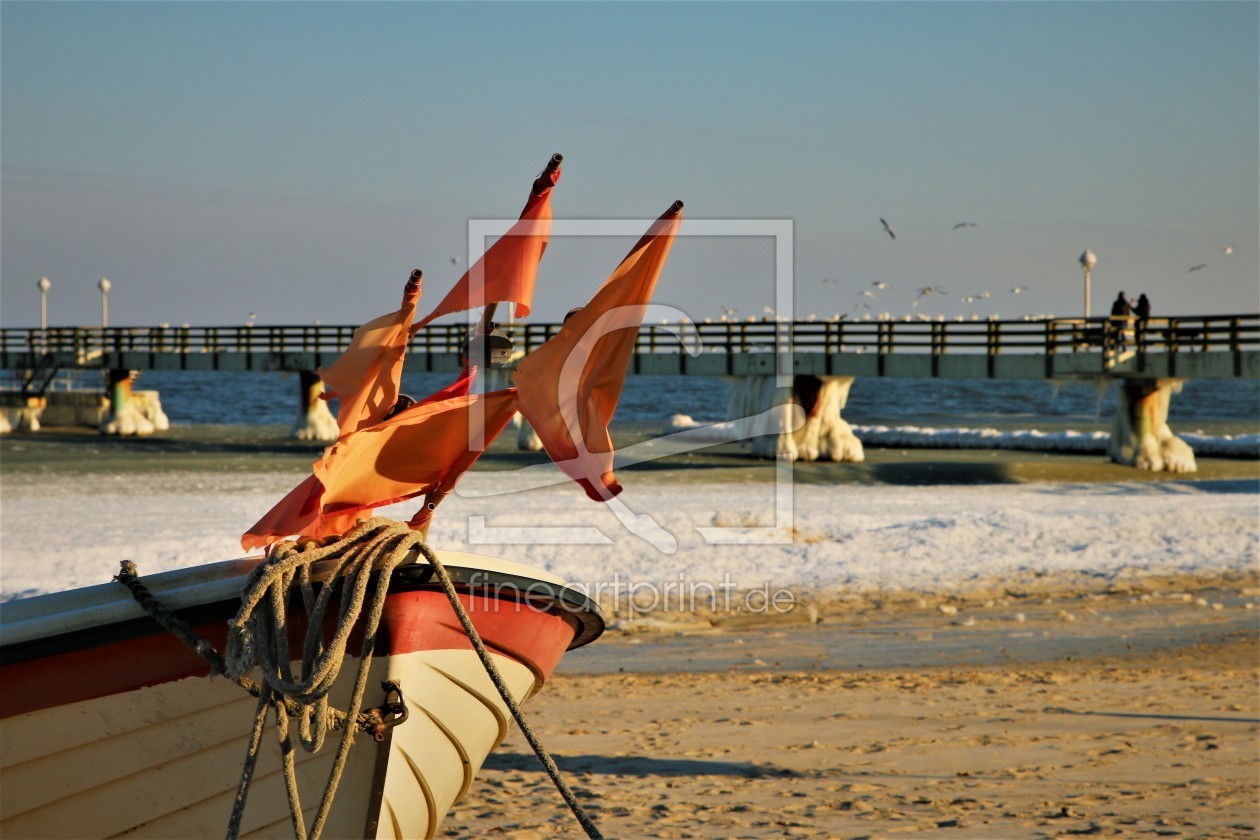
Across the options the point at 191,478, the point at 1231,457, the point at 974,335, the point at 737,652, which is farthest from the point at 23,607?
the point at 1231,457

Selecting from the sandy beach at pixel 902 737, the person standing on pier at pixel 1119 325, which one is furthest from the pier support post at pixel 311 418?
the sandy beach at pixel 902 737

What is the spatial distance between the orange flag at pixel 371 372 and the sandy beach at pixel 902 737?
256 cm

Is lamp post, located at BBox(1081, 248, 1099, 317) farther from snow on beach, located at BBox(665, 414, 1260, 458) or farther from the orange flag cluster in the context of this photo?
the orange flag cluster

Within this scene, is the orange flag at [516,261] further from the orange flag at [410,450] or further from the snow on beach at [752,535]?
the snow on beach at [752,535]

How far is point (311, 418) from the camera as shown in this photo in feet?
129

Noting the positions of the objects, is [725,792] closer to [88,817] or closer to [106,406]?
[88,817]

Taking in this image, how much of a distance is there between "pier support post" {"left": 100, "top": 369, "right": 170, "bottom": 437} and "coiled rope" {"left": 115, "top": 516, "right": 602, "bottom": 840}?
40.7 meters

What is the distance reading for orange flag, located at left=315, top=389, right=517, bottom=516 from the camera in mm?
4477

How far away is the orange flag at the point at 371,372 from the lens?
4621mm

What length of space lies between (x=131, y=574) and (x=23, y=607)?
492 mm

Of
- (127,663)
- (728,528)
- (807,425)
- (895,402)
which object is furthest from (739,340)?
(895,402)

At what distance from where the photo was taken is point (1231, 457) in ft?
111

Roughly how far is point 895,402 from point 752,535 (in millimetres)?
Result: 61101

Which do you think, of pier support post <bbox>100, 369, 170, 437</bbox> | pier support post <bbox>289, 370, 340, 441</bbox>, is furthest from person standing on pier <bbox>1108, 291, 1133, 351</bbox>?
pier support post <bbox>100, 369, 170, 437</bbox>
